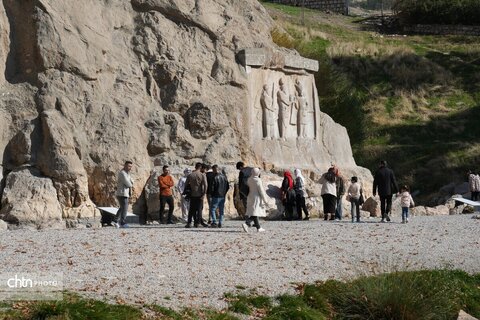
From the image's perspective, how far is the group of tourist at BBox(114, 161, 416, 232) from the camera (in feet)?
67.8

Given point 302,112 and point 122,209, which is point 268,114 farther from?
point 122,209

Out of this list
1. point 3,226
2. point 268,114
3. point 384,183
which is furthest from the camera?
point 268,114

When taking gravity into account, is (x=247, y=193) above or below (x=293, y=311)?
above

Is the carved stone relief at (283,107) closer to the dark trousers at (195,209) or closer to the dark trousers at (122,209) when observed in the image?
the dark trousers at (195,209)

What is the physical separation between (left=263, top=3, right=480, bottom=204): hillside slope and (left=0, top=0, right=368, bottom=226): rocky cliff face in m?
15.6

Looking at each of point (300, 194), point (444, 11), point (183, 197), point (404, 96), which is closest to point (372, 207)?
point (300, 194)

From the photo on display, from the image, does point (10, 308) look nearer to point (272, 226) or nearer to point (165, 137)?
point (272, 226)

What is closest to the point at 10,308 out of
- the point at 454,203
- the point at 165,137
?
the point at 165,137

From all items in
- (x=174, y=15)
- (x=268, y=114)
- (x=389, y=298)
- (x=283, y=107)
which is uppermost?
(x=174, y=15)

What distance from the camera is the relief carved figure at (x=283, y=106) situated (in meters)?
27.9

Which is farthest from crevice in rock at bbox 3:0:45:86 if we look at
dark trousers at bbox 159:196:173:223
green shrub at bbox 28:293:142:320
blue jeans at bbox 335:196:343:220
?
green shrub at bbox 28:293:142:320

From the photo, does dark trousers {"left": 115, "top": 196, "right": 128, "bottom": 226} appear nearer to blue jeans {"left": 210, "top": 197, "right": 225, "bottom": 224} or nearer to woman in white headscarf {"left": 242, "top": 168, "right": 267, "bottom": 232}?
blue jeans {"left": 210, "top": 197, "right": 225, "bottom": 224}

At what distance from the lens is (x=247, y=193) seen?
74.8 feet

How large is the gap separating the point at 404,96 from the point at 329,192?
3032cm
